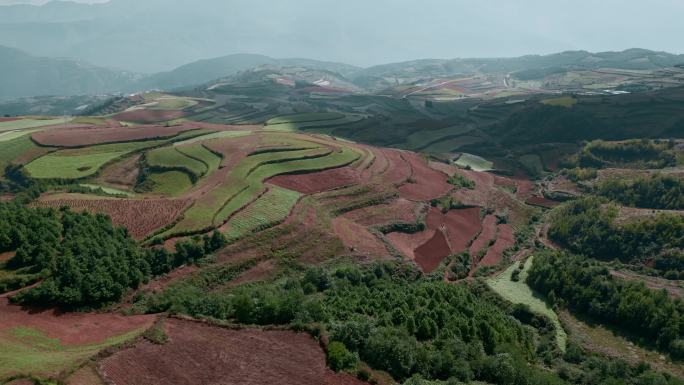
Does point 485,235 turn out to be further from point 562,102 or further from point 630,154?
point 562,102

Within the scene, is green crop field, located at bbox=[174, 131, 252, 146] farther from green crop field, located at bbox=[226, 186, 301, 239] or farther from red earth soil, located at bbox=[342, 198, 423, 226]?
red earth soil, located at bbox=[342, 198, 423, 226]

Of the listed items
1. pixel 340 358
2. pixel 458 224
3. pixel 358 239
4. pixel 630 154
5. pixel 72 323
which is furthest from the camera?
pixel 630 154

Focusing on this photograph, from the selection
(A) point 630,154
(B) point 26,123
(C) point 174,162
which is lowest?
(A) point 630,154

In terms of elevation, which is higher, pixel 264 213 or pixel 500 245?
pixel 264 213

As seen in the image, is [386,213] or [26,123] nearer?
Result: [386,213]

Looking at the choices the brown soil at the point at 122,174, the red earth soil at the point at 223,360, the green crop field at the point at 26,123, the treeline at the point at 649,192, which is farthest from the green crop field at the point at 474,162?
the green crop field at the point at 26,123

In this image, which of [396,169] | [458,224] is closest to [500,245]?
[458,224]

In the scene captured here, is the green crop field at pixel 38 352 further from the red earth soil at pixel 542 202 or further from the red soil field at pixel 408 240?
the red earth soil at pixel 542 202

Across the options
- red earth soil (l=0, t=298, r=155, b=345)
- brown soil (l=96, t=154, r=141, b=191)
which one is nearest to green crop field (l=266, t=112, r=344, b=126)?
brown soil (l=96, t=154, r=141, b=191)
